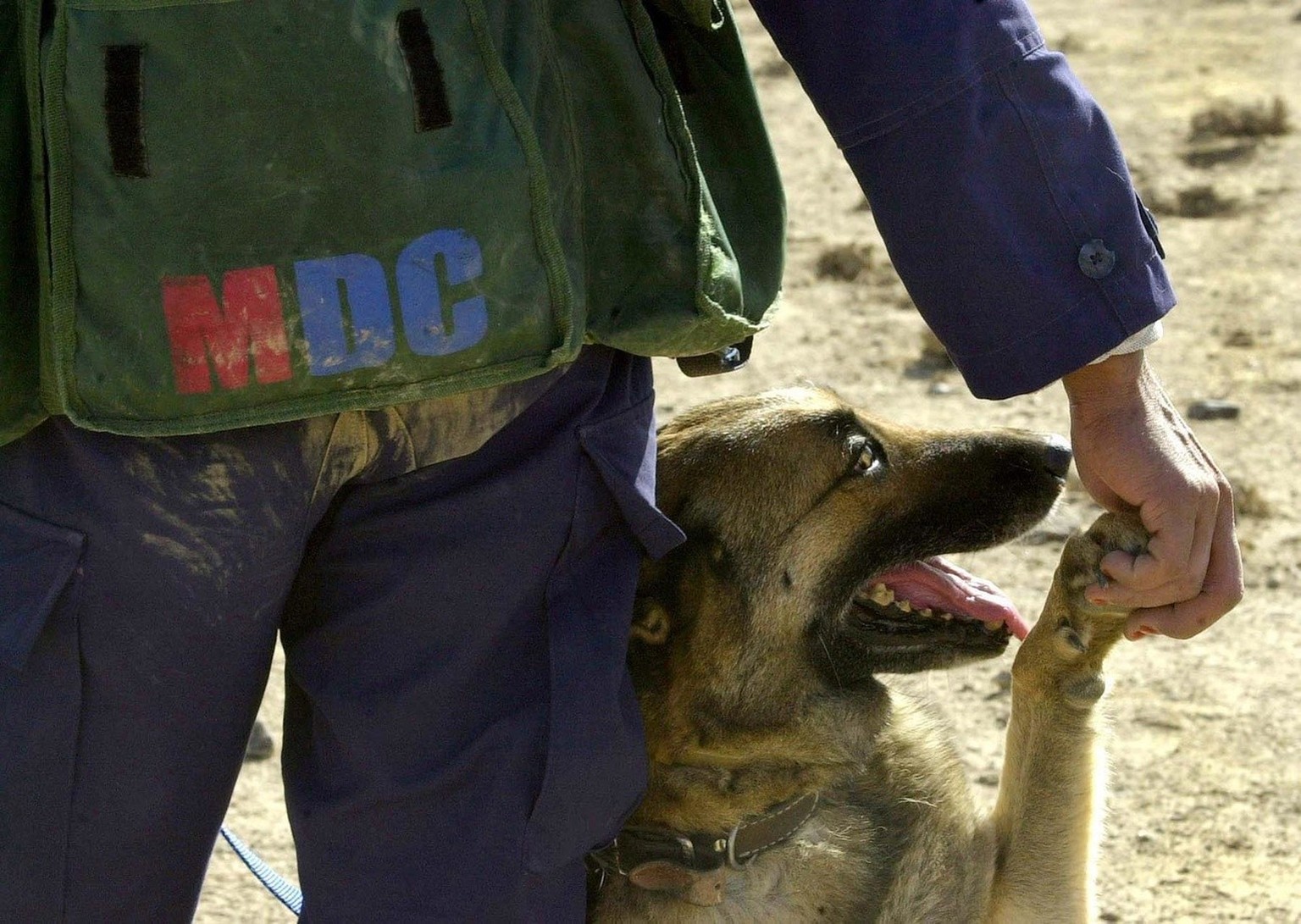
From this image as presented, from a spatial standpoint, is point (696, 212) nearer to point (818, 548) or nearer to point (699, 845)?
point (818, 548)

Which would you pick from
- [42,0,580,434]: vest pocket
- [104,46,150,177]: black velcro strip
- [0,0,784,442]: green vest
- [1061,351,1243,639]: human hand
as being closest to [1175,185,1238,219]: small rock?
[1061,351,1243,639]: human hand

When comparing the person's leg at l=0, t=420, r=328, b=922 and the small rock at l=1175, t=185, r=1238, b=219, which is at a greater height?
the person's leg at l=0, t=420, r=328, b=922

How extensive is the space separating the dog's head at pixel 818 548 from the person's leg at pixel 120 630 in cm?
88

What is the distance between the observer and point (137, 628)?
162cm

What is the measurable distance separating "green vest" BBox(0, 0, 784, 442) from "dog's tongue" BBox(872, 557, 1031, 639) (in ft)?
3.80

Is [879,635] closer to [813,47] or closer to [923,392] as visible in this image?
[813,47]

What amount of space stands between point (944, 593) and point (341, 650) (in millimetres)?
1185

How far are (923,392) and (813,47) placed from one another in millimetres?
3817

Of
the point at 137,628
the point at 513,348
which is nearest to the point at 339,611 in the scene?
the point at 137,628

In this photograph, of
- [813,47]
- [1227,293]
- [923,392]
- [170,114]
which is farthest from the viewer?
[1227,293]

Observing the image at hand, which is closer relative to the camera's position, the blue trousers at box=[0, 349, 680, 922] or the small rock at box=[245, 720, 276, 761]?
the blue trousers at box=[0, 349, 680, 922]

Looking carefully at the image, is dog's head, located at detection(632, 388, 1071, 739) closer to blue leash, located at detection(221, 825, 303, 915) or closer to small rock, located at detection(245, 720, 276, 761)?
blue leash, located at detection(221, 825, 303, 915)

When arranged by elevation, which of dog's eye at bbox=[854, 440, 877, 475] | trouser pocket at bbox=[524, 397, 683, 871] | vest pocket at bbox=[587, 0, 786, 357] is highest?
vest pocket at bbox=[587, 0, 786, 357]

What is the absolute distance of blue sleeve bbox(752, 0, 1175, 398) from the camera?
5.50ft
